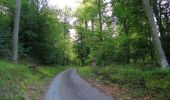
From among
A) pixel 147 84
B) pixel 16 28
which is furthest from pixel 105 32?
pixel 147 84

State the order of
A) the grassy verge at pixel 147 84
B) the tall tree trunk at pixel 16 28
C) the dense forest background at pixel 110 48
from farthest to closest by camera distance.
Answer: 1. the tall tree trunk at pixel 16 28
2. the dense forest background at pixel 110 48
3. the grassy verge at pixel 147 84

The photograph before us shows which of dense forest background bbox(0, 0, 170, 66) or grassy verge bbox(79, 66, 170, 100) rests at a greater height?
dense forest background bbox(0, 0, 170, 66)

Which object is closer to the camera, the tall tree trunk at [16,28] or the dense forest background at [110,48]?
the dense forest background at [110,48]

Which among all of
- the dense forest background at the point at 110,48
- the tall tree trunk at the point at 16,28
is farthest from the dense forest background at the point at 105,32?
the tall tree trunk at the point at 16,28

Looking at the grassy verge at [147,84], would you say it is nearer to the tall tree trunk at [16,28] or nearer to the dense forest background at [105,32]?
the dense forest background at [105,32]

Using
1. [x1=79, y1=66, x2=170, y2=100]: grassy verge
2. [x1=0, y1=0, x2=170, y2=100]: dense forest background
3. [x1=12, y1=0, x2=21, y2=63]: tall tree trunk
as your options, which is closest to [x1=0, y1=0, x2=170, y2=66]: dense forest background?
[x1=0, y1=0, x2=170, y2=100]: dense forest background

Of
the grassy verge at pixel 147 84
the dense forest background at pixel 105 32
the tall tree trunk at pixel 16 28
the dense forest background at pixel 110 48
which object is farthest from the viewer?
the tall tree trunk at pixel 16 28

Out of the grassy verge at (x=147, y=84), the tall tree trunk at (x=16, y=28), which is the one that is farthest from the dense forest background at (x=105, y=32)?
the grassy verge at (x=147, y=84)

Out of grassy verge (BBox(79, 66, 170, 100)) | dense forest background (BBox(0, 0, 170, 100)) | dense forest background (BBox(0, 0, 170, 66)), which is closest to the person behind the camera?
grassy verge (BBox(79, 66, 170, 100))

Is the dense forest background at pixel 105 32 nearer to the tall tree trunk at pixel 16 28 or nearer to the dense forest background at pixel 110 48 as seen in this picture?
the dense forest background at pixel 110 48

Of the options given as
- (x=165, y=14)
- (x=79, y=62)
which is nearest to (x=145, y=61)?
(x=165, y=14)

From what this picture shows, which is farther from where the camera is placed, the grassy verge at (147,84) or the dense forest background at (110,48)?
the dense forest background at (110,48)

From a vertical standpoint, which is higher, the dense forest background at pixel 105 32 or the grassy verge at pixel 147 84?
the dense forest background at pixel 105 32

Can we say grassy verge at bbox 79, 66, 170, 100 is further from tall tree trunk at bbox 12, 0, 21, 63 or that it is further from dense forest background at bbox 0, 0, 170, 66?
tall tree trunk at bbox 12, 0, 21, 63
